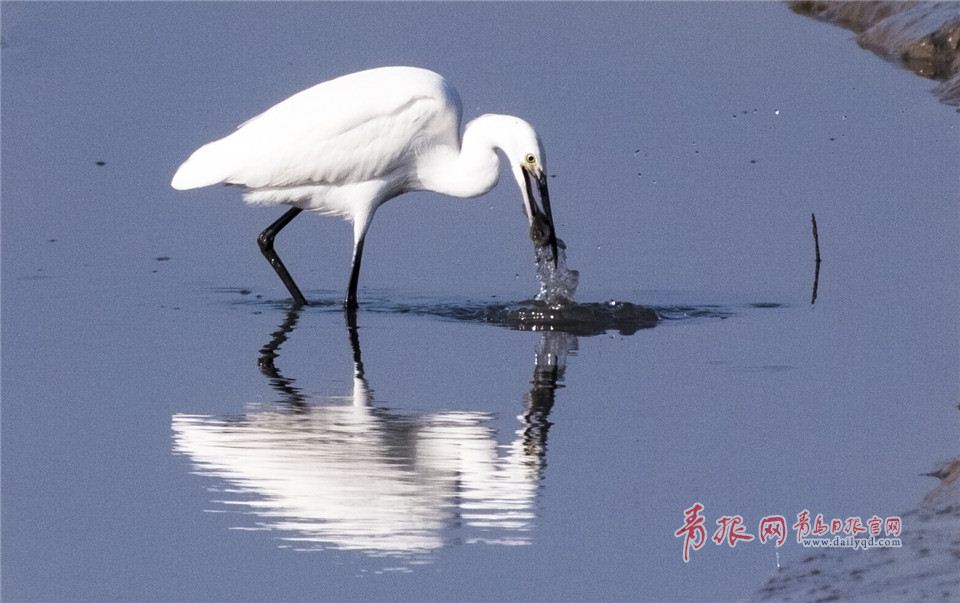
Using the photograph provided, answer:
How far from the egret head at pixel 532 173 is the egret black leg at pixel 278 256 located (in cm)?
126

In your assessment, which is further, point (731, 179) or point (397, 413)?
point (731, 179)

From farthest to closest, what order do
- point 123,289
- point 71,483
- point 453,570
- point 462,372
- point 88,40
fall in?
point 88,40 < point 123,289 < point 462,372 < point 71,483 < point 453,570

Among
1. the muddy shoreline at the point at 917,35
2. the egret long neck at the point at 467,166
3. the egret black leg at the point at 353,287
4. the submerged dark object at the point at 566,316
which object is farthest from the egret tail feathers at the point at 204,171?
the muddy shoreline at the point at 917,35

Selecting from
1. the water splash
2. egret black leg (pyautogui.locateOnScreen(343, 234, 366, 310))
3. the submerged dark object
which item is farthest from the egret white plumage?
the submerged dark object

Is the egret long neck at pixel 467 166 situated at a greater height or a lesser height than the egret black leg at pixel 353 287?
greater

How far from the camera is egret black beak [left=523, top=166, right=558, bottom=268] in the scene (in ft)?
32.7

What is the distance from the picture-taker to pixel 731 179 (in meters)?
12.9

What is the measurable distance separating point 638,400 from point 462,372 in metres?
0.90

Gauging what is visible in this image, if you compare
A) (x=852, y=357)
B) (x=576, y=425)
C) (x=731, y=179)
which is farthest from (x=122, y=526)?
(x=731, y=179)

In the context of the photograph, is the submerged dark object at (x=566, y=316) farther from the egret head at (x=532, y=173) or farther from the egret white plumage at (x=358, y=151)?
the egret white plumage at (x=358, y=151)

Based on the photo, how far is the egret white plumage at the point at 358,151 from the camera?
10.2m

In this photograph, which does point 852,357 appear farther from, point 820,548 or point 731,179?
point 731,179

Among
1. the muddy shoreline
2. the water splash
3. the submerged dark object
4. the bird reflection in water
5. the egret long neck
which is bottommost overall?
the bird reflection in water

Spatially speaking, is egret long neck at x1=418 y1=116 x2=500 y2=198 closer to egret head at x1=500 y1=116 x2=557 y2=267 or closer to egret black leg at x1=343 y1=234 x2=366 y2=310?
egret head at x1=500 y1=116 x2=557 y2=267
